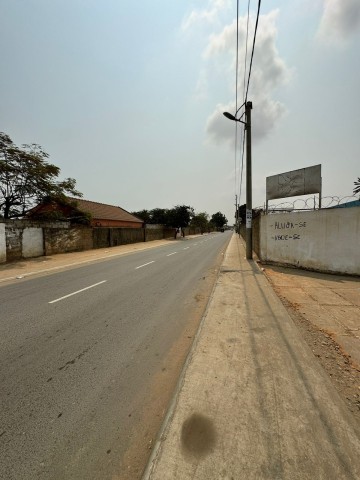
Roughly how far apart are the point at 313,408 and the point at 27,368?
11.6ft

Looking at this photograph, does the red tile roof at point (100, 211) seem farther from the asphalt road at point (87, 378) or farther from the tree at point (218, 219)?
the tree at point (218, 219)

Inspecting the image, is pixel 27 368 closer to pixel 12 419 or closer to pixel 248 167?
pixel 12 419

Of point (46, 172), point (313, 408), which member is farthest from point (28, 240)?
point (313, 408)

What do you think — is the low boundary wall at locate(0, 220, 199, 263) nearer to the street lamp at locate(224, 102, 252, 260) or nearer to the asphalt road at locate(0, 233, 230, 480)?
the asphalt road at locate(0, 233, 230, 480)

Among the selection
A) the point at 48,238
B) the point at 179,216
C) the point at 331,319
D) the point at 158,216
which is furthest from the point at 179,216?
the point at 331,319

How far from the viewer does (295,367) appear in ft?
10.3

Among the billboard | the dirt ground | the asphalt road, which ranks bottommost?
the asphalt road

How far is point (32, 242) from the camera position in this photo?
644 inches

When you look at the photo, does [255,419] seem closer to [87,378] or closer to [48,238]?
[87,378]

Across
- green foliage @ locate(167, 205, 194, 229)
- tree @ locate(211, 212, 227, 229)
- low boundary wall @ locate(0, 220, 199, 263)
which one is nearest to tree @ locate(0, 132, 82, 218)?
low boundary wall @ locate(0, 220, 199, 263)

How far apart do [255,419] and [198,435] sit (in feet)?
1.89

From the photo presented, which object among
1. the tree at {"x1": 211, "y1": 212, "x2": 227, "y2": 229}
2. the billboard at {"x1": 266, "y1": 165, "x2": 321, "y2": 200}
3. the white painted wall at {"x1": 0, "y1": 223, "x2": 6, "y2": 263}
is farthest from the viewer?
the tree at {"x1": 211, "y1": 212, "x2": 227, "y2": 229}

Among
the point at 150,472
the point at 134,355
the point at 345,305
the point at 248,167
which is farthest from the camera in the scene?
the point at 248,167

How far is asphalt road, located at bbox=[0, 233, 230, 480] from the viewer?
2.04 m
